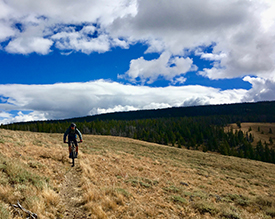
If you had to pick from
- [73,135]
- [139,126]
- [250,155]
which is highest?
[73,135]

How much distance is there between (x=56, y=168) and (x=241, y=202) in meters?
11.9

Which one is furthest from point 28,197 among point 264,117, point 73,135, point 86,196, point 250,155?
point 264,117

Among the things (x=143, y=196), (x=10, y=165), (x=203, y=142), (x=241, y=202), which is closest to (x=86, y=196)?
(x=143, y=196)

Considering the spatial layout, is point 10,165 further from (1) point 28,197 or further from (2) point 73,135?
(2) point 73,135

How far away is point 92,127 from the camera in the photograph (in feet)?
382

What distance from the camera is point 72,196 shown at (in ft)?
24.1

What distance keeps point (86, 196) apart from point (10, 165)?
371cm

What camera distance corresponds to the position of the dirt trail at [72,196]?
602 cm

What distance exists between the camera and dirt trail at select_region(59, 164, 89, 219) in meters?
6.02

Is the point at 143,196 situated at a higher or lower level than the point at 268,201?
higher

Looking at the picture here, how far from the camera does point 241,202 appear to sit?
35.5ft

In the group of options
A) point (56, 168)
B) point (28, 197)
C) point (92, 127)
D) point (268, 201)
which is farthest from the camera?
point (92, 127)

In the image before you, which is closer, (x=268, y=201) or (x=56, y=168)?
(x=56, y=168)

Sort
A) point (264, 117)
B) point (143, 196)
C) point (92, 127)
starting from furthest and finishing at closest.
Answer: point (264, 117) < point (92, 127) < point (143, 196)
